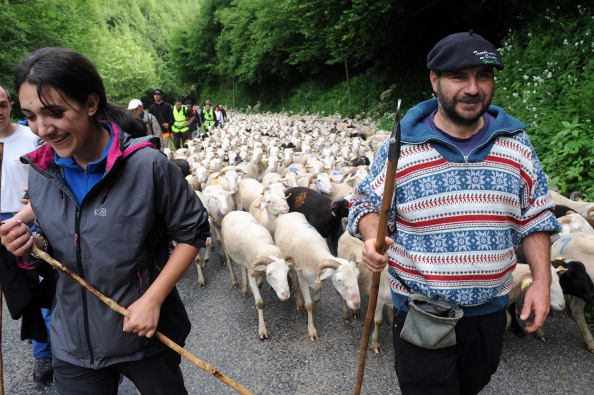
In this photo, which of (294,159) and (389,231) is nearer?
(389,231)

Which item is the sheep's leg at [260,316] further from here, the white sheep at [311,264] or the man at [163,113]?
the man at [163,113]

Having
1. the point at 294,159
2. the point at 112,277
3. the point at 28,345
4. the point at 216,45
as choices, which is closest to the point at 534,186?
the point at 112,277

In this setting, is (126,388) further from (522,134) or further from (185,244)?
(522,134)

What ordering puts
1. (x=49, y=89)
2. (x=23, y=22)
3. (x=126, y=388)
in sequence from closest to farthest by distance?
(x=49, y=89)
(x=126, y=388)
(x=23, y=22)

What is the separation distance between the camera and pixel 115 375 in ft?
5.65

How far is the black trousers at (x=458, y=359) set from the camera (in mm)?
1723

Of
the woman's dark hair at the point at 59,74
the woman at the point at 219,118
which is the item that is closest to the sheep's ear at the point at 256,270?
the woman's dark hair at the point at 59,74

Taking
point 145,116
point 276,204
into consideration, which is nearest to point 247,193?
point 276,204

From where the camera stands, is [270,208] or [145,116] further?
[145,116]

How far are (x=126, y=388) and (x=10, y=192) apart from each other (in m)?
1.99

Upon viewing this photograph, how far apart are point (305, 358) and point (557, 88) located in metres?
7.90

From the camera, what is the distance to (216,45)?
50.8 metres

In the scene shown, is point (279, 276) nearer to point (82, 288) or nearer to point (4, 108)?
point (82, 288)

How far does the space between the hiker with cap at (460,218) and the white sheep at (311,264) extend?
6.59ft
